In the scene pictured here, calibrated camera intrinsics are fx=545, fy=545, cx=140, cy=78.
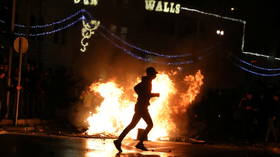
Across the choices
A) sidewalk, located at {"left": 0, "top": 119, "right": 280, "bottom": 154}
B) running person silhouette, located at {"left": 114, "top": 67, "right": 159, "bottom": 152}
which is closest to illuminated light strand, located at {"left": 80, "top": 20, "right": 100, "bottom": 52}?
sidewalk, located at {"left": 0, "top": 119, "right": 280, "bottom": 154}

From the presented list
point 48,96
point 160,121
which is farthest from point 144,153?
point 48,96

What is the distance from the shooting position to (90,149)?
458 inches

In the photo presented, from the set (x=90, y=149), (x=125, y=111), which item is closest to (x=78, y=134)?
(x=125, y=111)

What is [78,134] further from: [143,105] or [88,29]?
[88,29]

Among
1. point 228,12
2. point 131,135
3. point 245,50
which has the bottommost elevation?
point 131,135

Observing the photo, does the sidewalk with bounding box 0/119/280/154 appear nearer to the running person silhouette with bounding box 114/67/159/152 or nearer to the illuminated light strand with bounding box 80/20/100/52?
the running person silhouette with bounding box 114/67/159/152

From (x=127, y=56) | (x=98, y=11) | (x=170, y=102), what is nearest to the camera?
(x=170, y=102)

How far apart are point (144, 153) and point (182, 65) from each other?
30.1 metres

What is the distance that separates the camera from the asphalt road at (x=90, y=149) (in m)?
10.6

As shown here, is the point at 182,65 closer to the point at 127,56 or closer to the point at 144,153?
the point at 127,56

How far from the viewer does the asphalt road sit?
10.6 meters

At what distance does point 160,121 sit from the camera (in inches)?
713

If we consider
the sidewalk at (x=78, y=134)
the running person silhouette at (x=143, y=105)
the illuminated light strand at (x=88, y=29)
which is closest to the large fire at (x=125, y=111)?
the sidewalk at (x=78, y=134)

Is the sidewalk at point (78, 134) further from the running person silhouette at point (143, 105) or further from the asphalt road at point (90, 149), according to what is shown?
the running person silhouette at point (143, 105)
